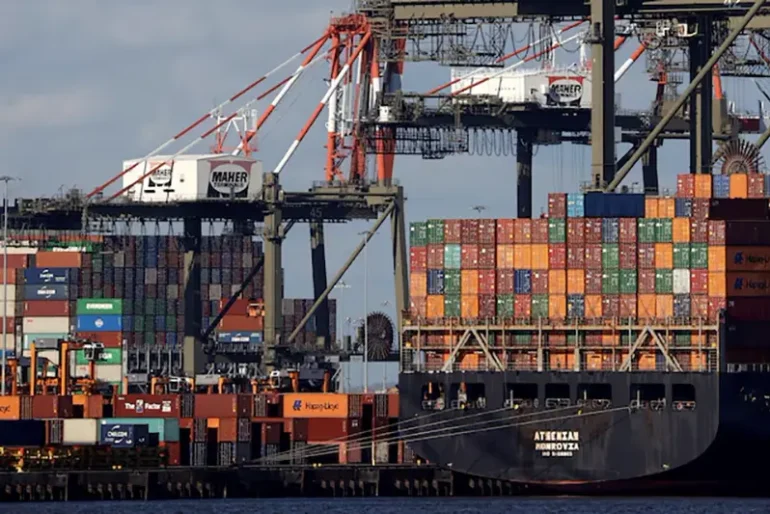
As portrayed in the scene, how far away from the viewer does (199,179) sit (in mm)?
145500

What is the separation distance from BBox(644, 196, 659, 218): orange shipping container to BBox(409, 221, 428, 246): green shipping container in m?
9.48

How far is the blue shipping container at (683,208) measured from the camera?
109188mm

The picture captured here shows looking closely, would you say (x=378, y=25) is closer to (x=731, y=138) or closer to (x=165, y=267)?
(x=731, y=138)

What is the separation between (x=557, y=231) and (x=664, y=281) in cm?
501

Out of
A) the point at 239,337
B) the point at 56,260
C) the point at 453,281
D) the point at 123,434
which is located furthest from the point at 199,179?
the point at 453,281

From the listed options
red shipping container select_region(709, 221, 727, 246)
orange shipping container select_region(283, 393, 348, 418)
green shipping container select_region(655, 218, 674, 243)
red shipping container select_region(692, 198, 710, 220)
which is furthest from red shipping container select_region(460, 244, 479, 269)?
orange shipping container select_region(283, 393, 348, 418)

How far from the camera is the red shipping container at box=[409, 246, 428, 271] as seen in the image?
113050mm

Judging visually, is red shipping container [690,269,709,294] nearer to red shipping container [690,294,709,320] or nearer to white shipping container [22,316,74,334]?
red shipping container [690,294,709,320]

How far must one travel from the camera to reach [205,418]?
119 m

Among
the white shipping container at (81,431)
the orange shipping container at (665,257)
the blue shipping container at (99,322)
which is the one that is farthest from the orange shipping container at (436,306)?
the blue shipping container at (99,322)

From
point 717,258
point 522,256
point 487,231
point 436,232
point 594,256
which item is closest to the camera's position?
point 717,258

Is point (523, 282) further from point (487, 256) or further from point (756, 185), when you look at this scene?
point (756, 185)

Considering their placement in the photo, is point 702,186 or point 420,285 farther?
point 420,285

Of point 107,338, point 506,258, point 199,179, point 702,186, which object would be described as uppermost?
point 199,179
